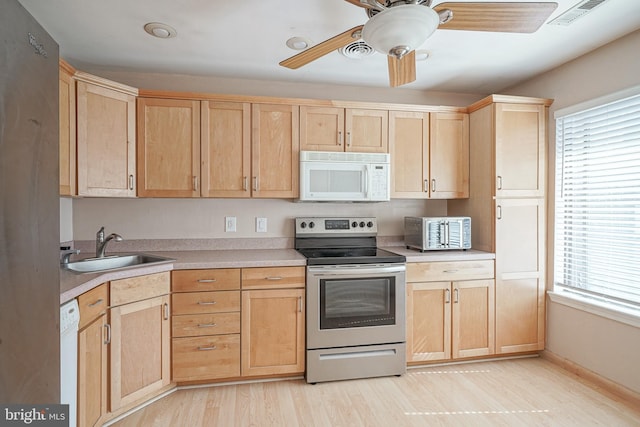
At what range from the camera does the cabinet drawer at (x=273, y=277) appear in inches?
94.6

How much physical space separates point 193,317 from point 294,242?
1.06 metres

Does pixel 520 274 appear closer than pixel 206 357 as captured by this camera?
No

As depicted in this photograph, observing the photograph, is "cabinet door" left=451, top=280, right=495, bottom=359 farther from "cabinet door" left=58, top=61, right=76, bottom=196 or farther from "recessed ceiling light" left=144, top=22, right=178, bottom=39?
"cabinet door" left=58, top=61, right=76, bottom=196

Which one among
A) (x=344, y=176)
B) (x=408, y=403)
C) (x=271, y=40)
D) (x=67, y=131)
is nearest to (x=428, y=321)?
(x=408, y=403)

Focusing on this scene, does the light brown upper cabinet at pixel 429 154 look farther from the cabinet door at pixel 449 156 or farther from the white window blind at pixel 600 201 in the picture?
the white window blind at pixel 600 201

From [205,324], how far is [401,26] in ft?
6.94

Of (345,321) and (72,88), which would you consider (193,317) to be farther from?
(72,88)

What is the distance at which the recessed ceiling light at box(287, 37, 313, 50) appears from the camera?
2275 mm

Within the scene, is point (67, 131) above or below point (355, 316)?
above

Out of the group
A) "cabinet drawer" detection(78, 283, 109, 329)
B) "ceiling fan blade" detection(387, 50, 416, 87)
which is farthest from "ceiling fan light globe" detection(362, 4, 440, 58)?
"cabinet drawer" detection(78, 283, 109, 329)

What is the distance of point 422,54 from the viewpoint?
2.49 meters

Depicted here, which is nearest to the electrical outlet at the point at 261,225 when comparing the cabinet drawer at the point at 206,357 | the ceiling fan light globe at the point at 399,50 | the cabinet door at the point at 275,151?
the cabinet door at the point at 275,151

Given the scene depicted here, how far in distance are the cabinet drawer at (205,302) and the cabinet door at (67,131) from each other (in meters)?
0.96

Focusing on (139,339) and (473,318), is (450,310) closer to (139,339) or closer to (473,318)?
(473,318)
